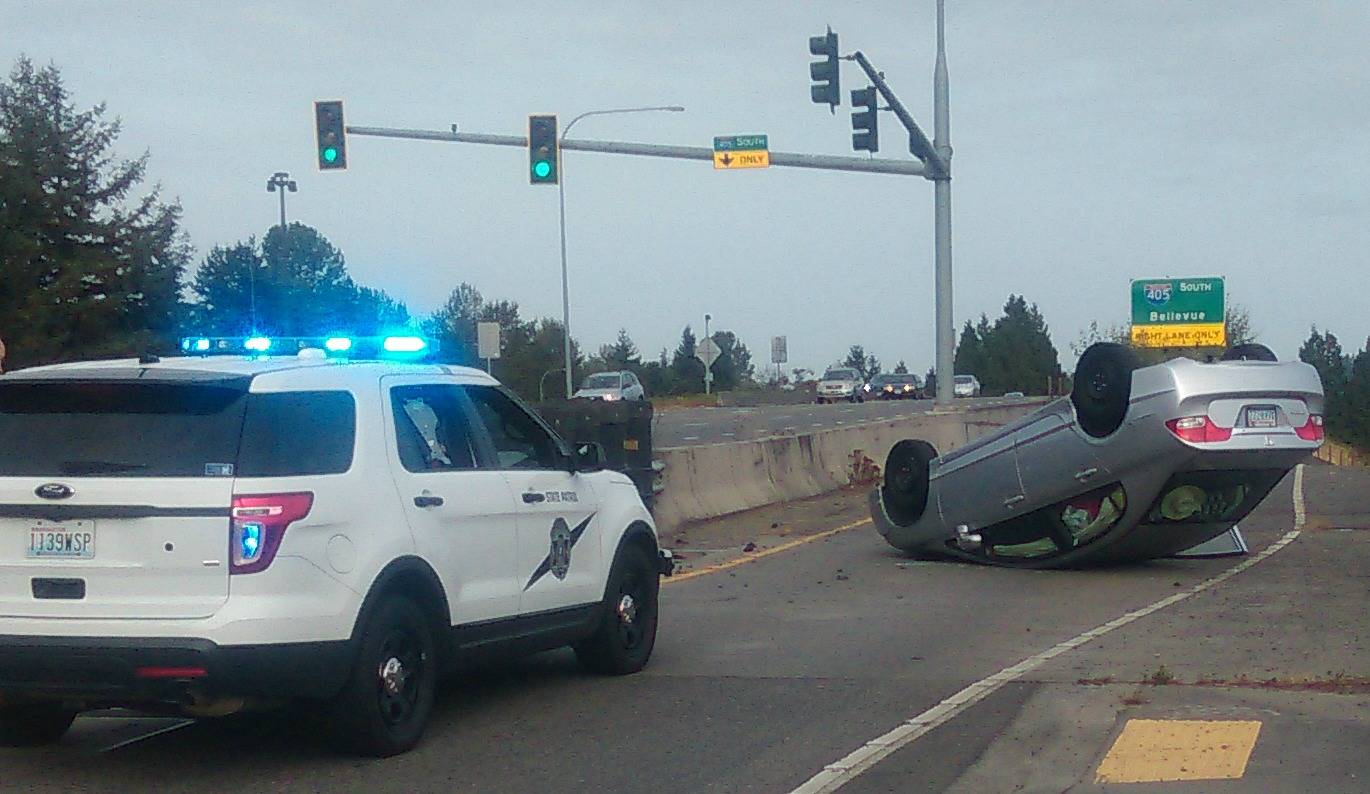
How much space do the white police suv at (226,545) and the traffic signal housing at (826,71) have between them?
660 inches

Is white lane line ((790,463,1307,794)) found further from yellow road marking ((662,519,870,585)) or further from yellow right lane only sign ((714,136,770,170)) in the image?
yellow right lane only sign ((714,136,770,170))

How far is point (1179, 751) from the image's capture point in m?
7.53

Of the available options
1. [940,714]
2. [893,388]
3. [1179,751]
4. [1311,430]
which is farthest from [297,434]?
[893,388]

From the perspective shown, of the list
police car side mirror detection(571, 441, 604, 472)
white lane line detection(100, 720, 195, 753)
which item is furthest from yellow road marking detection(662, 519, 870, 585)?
white lane line detection(100, 720, 195, 753)

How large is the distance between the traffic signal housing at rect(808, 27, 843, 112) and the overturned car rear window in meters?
17.8

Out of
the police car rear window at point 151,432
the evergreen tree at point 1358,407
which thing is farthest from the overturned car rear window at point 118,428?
the evergreen tree at point 1358,407

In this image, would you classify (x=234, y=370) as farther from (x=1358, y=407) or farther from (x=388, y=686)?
(x=1358, y=407)

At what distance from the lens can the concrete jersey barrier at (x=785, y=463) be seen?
19.7 metres

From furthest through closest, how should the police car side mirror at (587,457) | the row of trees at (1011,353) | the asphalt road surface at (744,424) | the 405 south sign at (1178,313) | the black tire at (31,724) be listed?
the row of trees at (1011,353) → the 405 south sign at (1178,313) → the asphalt road surface at (744,424) → the police car side mirror at (587,457) → the black tire at (31,724)

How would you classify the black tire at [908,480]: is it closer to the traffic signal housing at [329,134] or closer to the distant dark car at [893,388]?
the traffic signal housing at [329,134]

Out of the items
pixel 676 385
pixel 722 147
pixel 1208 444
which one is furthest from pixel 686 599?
pixel 676 385

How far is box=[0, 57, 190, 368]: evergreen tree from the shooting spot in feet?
93.2

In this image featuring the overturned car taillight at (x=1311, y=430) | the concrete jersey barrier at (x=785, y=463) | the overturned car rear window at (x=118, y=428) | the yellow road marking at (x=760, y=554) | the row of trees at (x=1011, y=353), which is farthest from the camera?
the row of trees at (x=1011, y=353)

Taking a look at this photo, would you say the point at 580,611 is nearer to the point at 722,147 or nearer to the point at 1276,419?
the point at 1276,419
